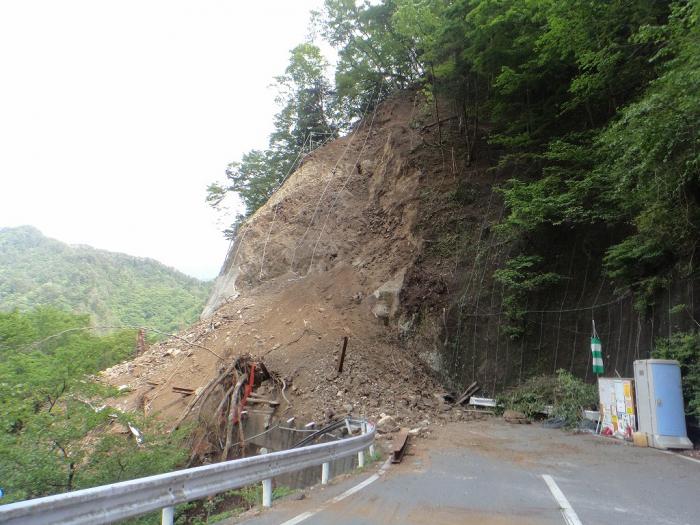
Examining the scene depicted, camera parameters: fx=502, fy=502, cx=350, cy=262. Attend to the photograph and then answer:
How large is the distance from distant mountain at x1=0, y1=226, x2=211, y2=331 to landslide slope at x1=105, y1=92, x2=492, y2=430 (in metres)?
27.0

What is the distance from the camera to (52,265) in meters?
82.8

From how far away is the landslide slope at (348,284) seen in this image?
1820 centimetres

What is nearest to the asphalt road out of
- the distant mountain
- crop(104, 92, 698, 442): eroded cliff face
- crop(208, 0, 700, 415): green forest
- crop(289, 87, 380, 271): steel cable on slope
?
crop(208, 0, 700, 415): green forest

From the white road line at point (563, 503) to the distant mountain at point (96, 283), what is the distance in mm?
47093

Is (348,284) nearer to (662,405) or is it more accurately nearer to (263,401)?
(263,401)

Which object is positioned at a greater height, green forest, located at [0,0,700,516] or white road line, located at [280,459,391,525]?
green forest, located at [0,0,700,516]

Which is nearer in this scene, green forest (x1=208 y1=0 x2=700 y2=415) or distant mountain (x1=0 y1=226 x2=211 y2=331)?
green forest (x1=208 y1=0 x2=700 y2=415)

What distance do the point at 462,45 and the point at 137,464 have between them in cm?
2025

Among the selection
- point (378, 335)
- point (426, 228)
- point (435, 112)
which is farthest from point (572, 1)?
point (435, 112)

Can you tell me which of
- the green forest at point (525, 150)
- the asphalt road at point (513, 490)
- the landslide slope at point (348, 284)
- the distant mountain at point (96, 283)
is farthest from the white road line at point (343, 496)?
the distant mountain at point (96, 283)

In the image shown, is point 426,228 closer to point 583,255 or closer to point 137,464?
point 583,255

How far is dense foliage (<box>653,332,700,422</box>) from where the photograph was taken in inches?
435

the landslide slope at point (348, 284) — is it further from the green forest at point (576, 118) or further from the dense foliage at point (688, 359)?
the dense foliage at point (688, 359)

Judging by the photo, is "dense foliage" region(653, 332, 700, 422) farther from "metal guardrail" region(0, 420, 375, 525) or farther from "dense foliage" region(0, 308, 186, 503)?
"dense foliage" region(0, 308, 186, 503)
